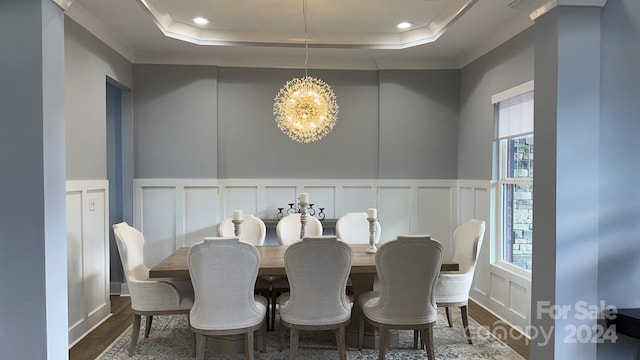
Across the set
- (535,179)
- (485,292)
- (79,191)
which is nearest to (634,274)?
(535,179)

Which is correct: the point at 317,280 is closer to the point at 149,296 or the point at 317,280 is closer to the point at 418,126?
the point at 149,296

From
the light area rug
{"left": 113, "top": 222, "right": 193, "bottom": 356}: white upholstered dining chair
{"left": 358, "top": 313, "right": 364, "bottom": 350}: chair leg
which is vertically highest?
{"left": 113, "top": 222, "right": 193, "bottom": 356}: white upholstered dining chair

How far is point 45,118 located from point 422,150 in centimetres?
399

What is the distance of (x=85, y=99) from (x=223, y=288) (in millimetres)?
2259

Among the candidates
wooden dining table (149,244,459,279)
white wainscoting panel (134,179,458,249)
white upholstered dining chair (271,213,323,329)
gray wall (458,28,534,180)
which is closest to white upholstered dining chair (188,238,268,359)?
wooden dining table (149,244,459,279)

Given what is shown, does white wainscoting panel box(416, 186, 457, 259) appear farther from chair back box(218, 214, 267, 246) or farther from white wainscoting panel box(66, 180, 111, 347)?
white wainscoting panel box(66, 180, 111, 347)

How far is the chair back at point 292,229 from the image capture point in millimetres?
4066

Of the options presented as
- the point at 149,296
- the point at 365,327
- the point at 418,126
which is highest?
the point at 418,126

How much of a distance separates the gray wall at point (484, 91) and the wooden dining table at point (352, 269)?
1.74 metres

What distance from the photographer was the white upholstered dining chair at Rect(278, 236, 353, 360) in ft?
8.49

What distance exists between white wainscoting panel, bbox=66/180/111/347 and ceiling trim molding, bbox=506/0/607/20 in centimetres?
345

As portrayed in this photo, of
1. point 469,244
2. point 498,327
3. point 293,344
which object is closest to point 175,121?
point 293,344

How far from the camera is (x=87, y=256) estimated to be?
359 cm

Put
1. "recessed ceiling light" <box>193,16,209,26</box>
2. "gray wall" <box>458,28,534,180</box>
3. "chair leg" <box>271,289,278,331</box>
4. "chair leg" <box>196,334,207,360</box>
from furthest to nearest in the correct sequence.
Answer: "recessed ceiling light" <box>193,16,209,26</box>
"gray wall" <box>458,28,534,180</box>
"chair leg" <box>271,289,278,331</box>
"chair leg" <box>196,334,207,360</box>
